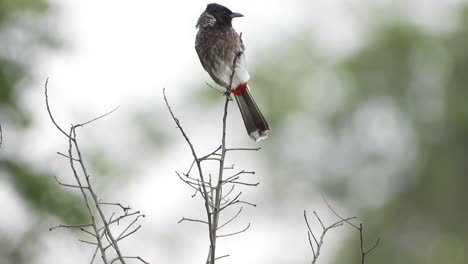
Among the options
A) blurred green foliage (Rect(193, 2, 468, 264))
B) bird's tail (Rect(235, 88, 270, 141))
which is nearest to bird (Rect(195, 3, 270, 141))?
bird's tail (Rect(235, 88, 270, 141))

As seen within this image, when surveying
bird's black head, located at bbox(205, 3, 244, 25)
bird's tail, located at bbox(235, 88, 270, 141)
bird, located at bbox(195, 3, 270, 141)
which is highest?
bird's black head, located at bbox(205, 3, 244, 25)

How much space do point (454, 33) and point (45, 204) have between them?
8.39 m

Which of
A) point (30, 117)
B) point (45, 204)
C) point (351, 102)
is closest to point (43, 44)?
point (30, 117)

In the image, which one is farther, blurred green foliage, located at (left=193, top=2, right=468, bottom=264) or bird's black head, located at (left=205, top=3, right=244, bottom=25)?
blurred green foliage, located at (left=193, top=2, right=468, bottom=264)

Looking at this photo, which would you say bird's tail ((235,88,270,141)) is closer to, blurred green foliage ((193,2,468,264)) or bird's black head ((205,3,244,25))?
bird's black head ((205,3,244,25))

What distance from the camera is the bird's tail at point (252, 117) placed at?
665cm

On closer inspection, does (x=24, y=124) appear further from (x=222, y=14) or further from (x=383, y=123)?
(x=383, y=123)

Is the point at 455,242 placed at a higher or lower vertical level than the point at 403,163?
lower

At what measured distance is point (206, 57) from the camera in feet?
22.7

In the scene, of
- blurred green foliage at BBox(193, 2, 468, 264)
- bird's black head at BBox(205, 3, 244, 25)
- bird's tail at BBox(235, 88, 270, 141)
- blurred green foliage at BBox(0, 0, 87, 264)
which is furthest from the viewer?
blurred green foliage at BBox(193, 2, 468, 264)

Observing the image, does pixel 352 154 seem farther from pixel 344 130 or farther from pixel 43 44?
pixel 43 44

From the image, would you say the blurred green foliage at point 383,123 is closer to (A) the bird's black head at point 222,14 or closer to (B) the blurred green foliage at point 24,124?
(B) the blurred green foliage at point 24,124

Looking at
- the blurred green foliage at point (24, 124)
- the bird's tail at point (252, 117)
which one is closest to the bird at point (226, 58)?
the bird's tail at point (252, 117)

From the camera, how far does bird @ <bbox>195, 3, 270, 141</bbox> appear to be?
6.68 m
